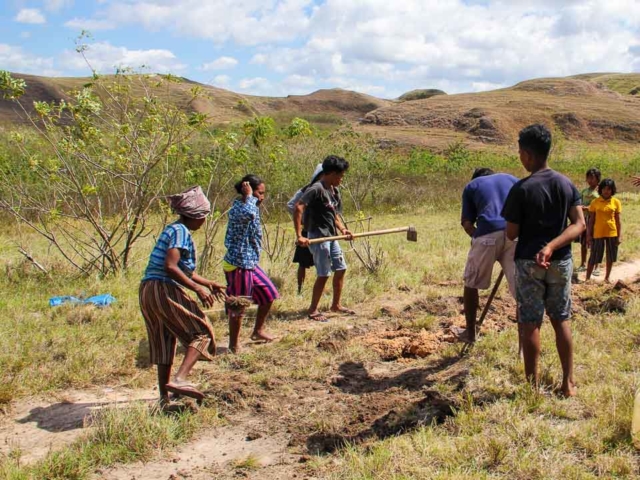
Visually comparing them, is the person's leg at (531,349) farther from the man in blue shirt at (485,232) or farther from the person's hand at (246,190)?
the person's hand at (246,190)

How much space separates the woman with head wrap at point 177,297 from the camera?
374 centimetres

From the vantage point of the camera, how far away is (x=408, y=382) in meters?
4.38

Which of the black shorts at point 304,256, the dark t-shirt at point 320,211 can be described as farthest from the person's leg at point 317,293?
the black shorts at point 304,256

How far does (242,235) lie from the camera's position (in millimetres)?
5180

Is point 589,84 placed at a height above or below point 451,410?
above

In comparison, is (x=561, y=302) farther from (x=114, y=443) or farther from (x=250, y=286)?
(x=114, y=443)

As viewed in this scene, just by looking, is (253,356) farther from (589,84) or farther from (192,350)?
(589,84)

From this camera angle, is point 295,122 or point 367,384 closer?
point 367,384

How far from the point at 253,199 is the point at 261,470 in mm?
2623

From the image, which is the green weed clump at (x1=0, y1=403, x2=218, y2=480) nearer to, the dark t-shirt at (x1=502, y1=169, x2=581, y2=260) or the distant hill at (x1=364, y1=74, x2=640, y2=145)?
the dark t-shirt at (x1=502, y1=169, x2=581, y2=260)

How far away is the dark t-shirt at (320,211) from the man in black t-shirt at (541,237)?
2.53m

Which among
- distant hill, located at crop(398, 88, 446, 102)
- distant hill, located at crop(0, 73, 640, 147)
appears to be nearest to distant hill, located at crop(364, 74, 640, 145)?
distant hill, located at crop(0, 73, 640, 147)

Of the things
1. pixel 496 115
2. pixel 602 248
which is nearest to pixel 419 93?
pixel 496 115

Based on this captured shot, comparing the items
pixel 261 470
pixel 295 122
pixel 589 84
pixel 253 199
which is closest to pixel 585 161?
pixel 295 122
